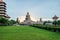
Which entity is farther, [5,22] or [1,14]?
[1,14]

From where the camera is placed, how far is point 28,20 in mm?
133500

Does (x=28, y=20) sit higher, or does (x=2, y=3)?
(x=2, y=3)

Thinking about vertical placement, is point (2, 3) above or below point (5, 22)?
above

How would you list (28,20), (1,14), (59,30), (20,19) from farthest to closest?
1. (20,19)
2. (28,20)
3. (1,14)
4. (59,30)

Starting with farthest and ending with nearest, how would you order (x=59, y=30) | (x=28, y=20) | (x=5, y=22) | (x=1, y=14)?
(x=28, y=20) < (x=1, y=14) < (x=5, y=22) < (x=59, y=30)

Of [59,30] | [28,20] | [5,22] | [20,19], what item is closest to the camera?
[59,30]

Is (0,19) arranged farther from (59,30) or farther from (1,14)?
(59,30)

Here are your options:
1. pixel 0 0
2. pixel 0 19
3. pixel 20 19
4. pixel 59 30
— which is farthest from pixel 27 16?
pixel 59 30

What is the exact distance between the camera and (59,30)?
115 ft

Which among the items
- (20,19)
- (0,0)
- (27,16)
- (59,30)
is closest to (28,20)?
(27,16)

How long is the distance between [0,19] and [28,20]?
51679 mm

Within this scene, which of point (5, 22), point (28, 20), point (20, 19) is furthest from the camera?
point (20, 19)

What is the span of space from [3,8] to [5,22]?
19.1 m

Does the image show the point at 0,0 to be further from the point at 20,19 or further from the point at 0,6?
the point at 20,19
